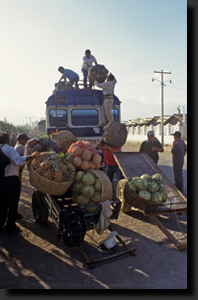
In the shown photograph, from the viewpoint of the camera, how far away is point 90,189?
13.4 ft

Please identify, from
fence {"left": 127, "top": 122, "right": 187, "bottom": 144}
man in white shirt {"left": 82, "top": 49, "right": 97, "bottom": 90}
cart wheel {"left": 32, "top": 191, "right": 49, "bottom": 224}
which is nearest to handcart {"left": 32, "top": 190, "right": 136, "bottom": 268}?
cart wheel {"left": 32, "top": 191, "right": 49, "bottom": 224}

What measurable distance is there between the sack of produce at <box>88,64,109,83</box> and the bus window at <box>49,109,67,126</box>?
6.52 ft

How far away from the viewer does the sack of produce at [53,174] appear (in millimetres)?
3947

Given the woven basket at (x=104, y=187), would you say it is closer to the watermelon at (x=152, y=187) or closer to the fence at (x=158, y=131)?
the watermelon at (x=152, y=187)

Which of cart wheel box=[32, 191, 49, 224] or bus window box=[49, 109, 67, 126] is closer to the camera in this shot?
cart wheel box=[32, 191, 49, 224]

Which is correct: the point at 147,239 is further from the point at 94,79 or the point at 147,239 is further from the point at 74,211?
the point at 94,79

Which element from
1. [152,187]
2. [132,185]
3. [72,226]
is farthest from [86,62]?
[72,226]

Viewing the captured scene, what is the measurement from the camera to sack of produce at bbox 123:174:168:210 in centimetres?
484

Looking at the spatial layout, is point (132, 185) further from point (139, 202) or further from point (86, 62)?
point (86, 62)

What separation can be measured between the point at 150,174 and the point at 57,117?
4771 mm

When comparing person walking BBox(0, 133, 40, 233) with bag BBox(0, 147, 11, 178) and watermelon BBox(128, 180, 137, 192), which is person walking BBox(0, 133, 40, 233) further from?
watermelon BBox(128, 180, 137, 192)

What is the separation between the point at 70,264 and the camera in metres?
3.62

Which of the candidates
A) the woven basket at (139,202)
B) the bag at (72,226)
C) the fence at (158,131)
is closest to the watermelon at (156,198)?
the woven basket at (139,202)

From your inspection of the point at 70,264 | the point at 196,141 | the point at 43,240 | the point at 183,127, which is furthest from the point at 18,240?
the point at 183,127
